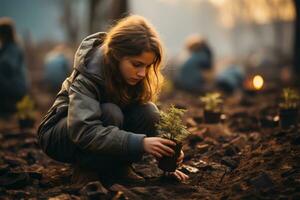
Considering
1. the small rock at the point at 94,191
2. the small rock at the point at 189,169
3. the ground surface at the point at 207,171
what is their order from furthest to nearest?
the small rock at the point at 189,169 < the ground surface at the point at 207,171 < the small rock at the point at 94,191

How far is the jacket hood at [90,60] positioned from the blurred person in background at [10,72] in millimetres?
5310

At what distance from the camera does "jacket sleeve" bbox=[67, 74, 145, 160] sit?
3.37m

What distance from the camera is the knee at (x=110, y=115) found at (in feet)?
11.5

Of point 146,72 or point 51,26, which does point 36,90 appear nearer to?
point 146,72

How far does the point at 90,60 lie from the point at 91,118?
1.59 ft

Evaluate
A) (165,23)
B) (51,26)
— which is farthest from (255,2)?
(165,23)

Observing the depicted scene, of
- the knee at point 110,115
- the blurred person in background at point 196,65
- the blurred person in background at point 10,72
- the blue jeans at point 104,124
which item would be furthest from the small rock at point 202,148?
the blurred person in background at point 196,65

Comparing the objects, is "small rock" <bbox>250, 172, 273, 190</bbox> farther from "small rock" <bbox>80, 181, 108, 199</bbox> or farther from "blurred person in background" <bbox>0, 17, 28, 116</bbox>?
"blurred person in background" <bbox>0, 17, 28, 116</bbox>

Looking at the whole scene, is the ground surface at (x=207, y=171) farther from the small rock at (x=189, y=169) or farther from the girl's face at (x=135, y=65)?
the girl's face at (x=135, y=65)

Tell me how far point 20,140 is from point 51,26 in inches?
1387

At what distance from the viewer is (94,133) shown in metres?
3.38

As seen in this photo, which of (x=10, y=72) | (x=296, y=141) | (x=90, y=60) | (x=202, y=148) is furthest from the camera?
(x=10, y=72)

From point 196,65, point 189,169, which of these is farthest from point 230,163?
point 196,65

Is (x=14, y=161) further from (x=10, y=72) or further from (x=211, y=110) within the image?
(x=10, y=72)
